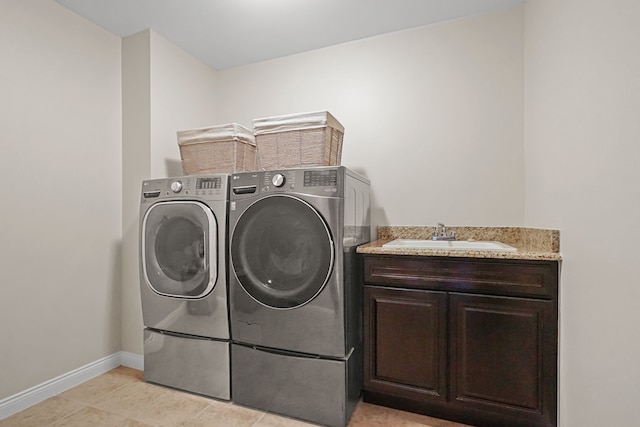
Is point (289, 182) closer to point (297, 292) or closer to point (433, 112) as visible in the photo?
point (297, 292)

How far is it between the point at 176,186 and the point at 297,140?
83 cm

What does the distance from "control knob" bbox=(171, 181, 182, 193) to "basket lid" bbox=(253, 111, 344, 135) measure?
590 millimetres

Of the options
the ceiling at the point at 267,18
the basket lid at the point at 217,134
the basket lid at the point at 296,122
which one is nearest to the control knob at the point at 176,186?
the basket lid at the point at 217,134

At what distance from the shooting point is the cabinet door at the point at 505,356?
59.0 inches

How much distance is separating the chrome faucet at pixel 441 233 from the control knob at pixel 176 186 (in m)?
1.72

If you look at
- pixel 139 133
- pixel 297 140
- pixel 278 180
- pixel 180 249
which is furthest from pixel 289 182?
pixel 139 133

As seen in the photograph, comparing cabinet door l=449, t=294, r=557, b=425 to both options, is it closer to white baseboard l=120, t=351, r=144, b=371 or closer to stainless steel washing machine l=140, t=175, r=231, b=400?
stainless steel washing machine l=140, t=175, r=231, b=400

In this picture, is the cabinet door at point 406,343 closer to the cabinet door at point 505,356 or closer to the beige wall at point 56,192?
the cabinet door at point 505,356

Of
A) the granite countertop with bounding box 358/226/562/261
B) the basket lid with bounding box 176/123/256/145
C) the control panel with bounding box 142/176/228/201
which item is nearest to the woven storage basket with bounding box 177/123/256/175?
the basket lid with bounding box 176/123/256/145

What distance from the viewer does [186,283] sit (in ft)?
6.40

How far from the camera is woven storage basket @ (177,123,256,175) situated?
2.09 meters

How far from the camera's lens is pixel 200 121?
2.77 m

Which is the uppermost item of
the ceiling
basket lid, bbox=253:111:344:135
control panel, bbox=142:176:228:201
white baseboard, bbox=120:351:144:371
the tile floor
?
the ceiling

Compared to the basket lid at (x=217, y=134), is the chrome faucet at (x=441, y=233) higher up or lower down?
lower down
